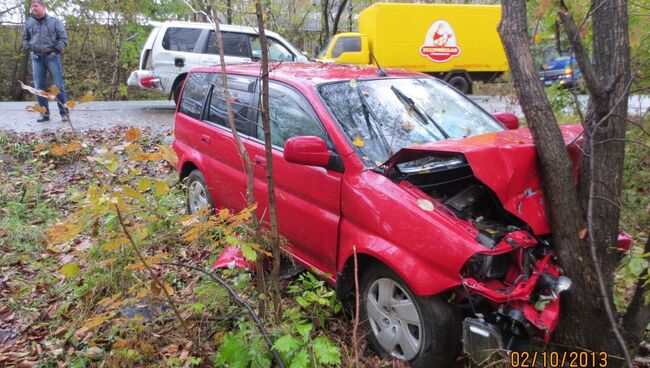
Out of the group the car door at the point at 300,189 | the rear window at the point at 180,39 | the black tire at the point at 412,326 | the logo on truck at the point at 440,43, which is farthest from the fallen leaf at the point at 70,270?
the logo on truck at the point at 440,43

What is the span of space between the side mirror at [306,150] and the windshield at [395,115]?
0.26 metres

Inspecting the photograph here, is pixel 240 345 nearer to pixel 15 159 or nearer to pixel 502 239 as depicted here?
pixel 502 239

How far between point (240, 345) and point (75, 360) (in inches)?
48.4

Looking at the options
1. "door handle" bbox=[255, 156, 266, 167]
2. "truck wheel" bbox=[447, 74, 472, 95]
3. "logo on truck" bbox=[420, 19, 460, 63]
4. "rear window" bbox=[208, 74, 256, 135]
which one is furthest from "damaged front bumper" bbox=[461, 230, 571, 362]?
"truck wheel" bbox=[447, 74, 472, 95]

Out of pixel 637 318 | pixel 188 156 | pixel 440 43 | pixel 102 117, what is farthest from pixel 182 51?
pixel 637 318

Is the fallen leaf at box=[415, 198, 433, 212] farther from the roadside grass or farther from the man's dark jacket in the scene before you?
the man's dark jacket

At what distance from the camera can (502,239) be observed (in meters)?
2.36

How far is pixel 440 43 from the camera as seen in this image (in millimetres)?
14914

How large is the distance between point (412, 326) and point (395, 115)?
1484 mm

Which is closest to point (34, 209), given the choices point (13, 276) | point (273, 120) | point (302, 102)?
point (13, 276)

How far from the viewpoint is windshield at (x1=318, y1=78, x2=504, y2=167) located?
10.0ft

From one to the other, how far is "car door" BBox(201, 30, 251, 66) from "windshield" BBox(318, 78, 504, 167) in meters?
7.50

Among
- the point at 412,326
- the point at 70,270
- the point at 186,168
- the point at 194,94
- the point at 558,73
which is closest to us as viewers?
the point at 70,270

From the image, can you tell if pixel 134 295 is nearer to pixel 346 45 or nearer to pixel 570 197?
pixel 570 197
